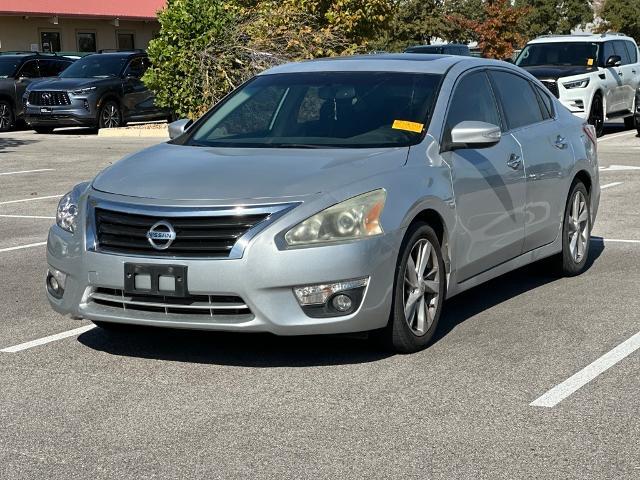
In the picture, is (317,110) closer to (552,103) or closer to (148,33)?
(552,103)

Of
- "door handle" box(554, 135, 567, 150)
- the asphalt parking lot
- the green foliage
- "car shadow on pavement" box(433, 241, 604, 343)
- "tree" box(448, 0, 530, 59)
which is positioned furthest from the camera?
"tree" box(448, 0, 530, 59)

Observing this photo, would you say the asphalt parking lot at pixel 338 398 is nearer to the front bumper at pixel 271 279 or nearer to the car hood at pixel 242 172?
the front bumper at pixel 271 279

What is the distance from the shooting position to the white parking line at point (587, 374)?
604 cm

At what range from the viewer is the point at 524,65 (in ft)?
76.9

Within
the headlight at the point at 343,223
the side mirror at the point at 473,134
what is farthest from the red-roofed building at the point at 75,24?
the headlight at the point at 343,223

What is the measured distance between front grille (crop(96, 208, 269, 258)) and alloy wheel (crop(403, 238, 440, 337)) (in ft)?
3.23


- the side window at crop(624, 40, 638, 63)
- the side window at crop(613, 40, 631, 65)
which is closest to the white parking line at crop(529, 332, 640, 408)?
the side window at crop(613, 40, 631, 65)

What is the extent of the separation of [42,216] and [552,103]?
6.06 metres

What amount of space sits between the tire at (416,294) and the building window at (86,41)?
133 ft

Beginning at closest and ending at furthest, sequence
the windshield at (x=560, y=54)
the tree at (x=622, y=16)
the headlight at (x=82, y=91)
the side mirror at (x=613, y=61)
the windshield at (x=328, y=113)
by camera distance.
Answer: the windshield at (x=328, y=113), the side mirror at (x=613, y=61), the windshield at (x=560, y=54), the headlight at (x=82, y=91), the tree at (x=622, y=16)

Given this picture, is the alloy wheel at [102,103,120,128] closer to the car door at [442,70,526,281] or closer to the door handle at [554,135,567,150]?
the door handle at [554,135,567,150]

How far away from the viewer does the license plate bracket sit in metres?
6.42

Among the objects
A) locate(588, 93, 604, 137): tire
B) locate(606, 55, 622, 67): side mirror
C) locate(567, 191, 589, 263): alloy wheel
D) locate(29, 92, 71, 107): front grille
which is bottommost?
locate(29, 92, 71, 107): front grille

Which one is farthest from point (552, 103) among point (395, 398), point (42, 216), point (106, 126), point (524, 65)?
point (106, 126)
